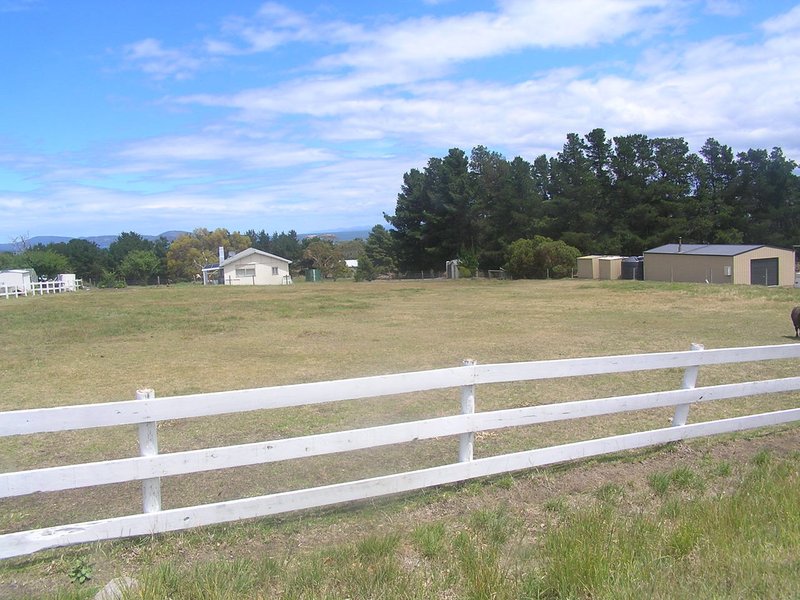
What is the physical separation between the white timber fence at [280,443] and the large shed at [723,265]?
4360 centimetres

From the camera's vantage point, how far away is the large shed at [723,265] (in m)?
44.1

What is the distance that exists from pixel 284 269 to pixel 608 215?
40.2 metres

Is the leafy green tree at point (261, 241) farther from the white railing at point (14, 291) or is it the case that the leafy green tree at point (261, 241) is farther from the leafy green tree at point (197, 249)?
the white railing at point (14, 291)

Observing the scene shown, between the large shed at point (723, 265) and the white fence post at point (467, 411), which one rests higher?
the large shed at point (723, 265)

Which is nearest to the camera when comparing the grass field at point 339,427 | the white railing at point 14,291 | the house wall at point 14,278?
the grass field at point 339,427

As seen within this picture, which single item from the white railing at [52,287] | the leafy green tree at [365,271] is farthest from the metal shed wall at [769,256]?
the white railing at [52,287]

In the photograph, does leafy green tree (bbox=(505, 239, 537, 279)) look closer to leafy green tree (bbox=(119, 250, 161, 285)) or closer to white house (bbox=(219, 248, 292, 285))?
white house (bbox=(219, 248, 292, 285))

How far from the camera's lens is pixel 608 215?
221 feet

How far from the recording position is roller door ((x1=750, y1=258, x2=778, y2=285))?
45188mm

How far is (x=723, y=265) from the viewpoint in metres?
44.3

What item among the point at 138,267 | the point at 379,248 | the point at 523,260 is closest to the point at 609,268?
the point at 523,260

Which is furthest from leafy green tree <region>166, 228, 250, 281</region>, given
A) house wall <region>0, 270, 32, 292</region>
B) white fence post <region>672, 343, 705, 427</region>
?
white fence post <region>672, 343, 705, 427</region>

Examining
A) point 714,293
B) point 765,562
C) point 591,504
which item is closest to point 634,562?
point 765,562

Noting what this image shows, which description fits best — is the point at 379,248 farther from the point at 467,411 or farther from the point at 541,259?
the point at 467,411
